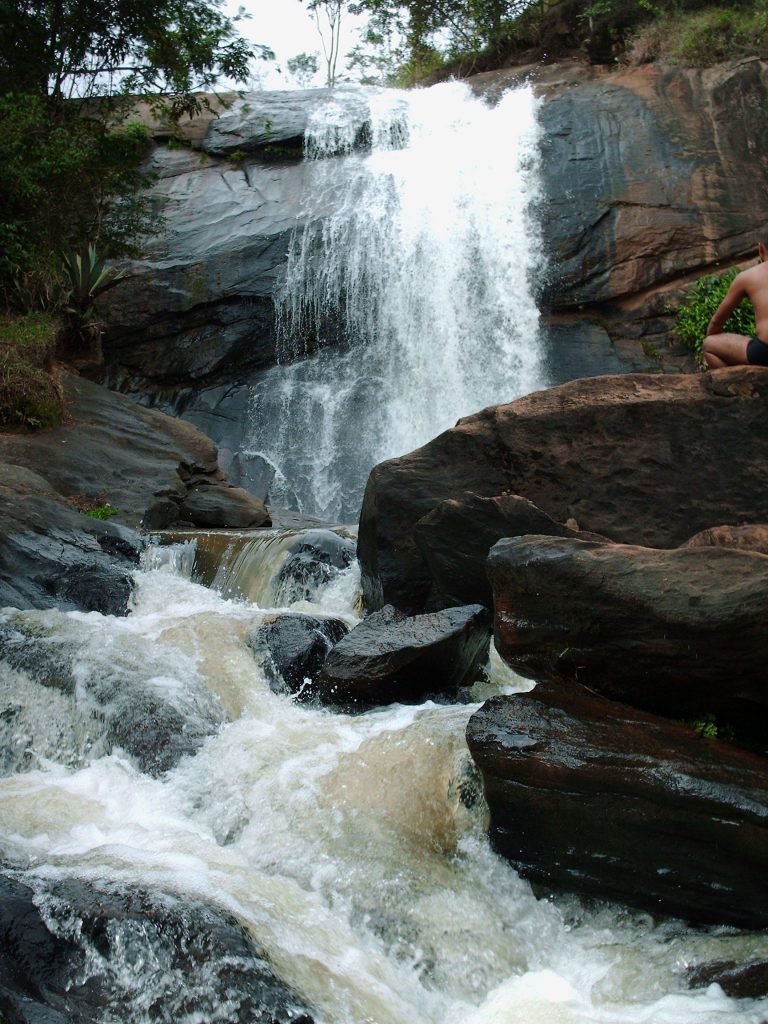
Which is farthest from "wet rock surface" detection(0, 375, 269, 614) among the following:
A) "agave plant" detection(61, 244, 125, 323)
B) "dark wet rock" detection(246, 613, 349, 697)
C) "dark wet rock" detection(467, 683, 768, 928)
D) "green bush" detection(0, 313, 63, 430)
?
"dark wet rock" detection(467, 683, 768, 928)

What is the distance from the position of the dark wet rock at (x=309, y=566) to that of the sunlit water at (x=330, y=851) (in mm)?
2224

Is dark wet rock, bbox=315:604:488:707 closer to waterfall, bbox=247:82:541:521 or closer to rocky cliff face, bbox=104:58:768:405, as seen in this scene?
waterfall, bbox=247:82:541:521

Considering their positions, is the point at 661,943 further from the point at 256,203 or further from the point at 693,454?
the point at 256,203

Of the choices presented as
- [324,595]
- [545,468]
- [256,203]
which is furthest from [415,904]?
[256,203]

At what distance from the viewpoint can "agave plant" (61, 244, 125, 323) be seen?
13234mm

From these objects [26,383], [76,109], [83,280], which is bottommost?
[26,383]

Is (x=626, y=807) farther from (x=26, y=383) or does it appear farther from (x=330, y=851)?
(x=26, y=383)

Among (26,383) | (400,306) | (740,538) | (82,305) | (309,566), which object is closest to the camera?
(740,538)

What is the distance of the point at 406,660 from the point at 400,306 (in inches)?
454

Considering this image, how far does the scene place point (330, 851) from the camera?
394cm

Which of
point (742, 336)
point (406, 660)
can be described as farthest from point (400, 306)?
point (406, 660)

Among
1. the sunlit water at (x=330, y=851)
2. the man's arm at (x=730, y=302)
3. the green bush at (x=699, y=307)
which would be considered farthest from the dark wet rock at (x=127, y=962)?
the green bush at (x=699, y=307)

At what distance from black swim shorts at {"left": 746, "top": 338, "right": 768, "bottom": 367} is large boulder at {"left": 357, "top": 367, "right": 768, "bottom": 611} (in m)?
0.08

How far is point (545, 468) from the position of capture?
630 centimetres
